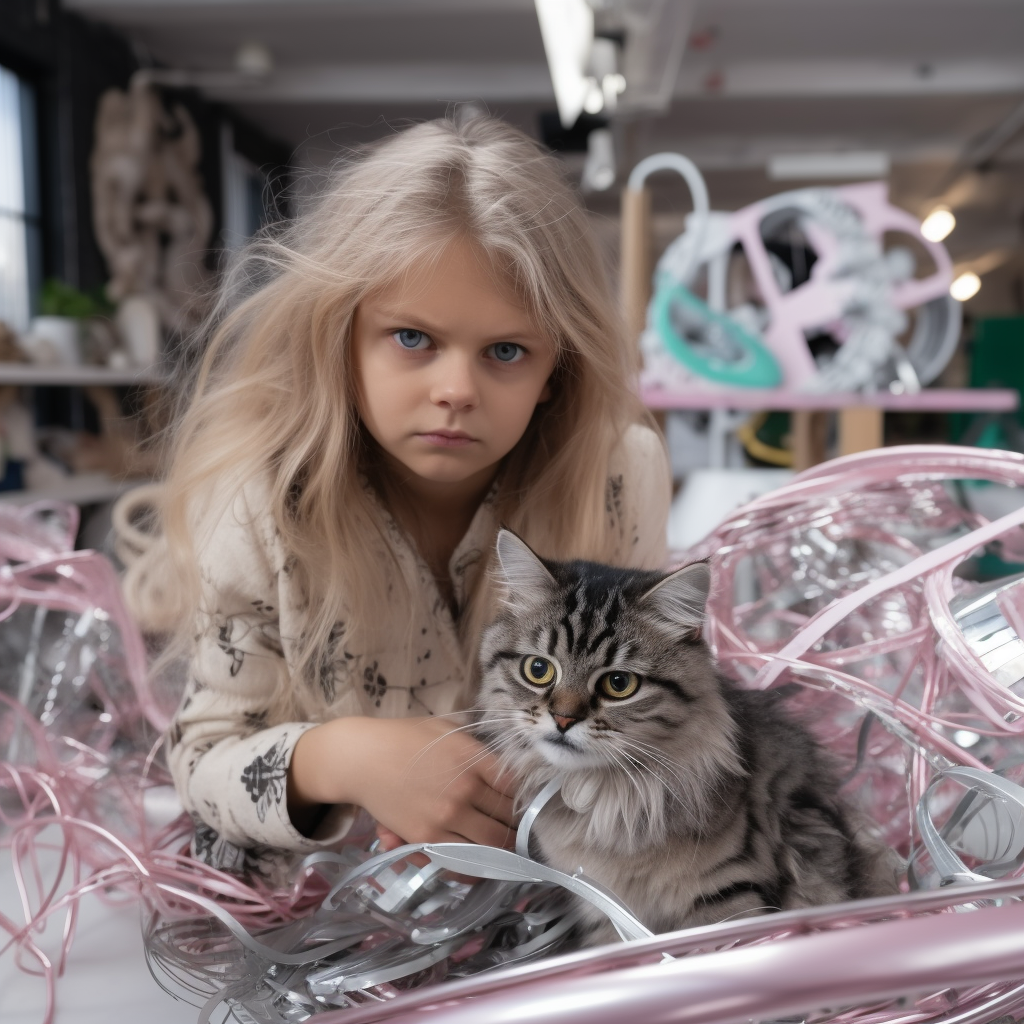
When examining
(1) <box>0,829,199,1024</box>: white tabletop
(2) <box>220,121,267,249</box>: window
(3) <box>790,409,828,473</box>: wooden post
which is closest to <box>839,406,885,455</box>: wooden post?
(3) <box>790,409,828,473</box>: wooden post

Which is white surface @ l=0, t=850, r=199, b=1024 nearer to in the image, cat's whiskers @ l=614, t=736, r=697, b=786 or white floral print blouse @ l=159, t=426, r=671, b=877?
white floral print blouse @ l=159, t=426, r=671, b=877

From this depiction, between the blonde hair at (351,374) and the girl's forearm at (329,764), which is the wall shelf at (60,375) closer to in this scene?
the blonde hair at (351,374)

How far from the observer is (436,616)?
3.09 feet

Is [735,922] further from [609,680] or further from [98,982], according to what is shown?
[98,982]

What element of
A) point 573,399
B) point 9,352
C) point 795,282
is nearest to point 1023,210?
point 795,282

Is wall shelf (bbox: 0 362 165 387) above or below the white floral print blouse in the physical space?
above

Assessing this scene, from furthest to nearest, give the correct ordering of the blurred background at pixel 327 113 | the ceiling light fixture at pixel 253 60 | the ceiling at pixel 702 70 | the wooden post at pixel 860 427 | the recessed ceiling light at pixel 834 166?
the recessed ceiling light at pixel 834 166, the ceiling light fixture at pixel 253 60, the ceiling at pixel 702 70, the blurred background at pixel 327 113, the wooden post at pixel 860 427

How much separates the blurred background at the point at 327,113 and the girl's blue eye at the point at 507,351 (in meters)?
1.47

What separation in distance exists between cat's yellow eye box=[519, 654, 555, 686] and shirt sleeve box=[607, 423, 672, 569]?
0.36 m

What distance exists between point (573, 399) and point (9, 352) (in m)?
2.73

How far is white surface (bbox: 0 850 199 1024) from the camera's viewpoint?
605 millimetres

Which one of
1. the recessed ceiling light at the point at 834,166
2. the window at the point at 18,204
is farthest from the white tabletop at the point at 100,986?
the recessed ceiling light at the point at 834,166

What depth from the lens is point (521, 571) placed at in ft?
2.43

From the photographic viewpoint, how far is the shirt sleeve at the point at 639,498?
3.43 ft
